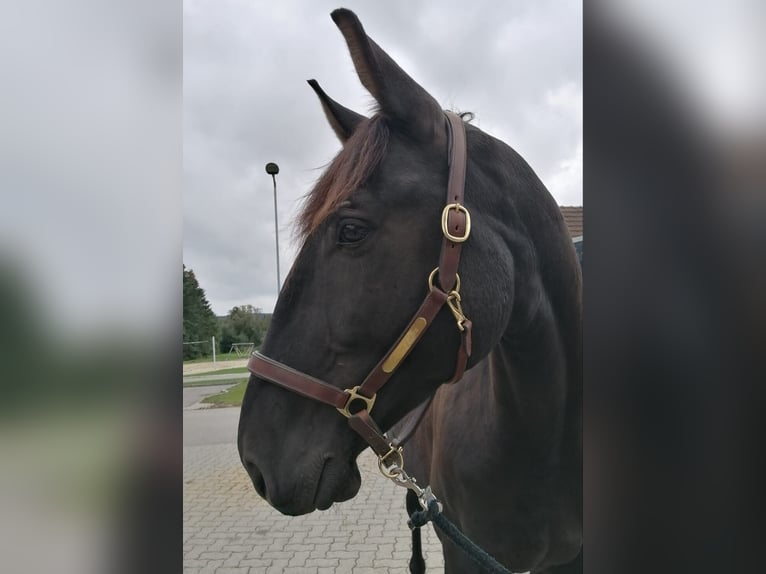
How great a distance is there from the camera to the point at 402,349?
108 centimetres

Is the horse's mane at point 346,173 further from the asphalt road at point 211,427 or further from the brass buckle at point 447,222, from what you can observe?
the asphalt road at point 211,427

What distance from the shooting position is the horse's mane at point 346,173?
1.12 meters

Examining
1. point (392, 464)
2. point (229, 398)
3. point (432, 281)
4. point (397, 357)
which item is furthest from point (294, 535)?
point (229, 398)

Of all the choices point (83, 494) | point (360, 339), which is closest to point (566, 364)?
point (360, 339)

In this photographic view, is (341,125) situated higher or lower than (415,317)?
higher

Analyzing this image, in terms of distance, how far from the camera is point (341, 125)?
53.1 inches

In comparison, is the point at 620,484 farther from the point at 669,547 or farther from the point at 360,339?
the point at 360,339

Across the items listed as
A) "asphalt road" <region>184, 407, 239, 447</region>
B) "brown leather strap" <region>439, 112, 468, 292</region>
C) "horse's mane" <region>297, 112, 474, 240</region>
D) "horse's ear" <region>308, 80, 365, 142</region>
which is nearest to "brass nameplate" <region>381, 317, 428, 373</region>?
"brown leather strap" <region>439, 112, 468, 292</region>

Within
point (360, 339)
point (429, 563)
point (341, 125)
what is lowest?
point (429, 563)

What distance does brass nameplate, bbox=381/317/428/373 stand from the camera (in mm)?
1083

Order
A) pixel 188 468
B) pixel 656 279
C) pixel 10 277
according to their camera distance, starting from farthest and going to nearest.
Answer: pixel 188 468 < pixel 656 279 < pixel 10 277

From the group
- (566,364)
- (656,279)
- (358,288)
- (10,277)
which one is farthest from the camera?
(566,364)

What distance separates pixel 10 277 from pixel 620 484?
92 centimetres

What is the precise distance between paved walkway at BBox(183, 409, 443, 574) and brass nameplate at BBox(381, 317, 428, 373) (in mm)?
2926
